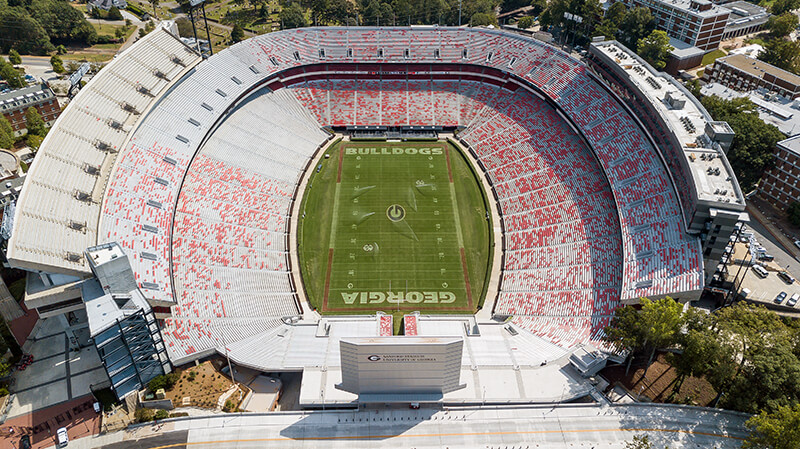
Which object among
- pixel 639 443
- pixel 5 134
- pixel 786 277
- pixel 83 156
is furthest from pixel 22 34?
pixel 786 277

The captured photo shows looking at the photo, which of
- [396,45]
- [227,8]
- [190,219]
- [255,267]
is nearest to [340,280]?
[255,267]

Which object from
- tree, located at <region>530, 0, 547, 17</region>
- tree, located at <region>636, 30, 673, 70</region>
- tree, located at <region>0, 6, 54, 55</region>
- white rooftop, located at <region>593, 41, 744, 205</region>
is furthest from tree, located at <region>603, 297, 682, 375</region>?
tree, located at <region>0, 6, 54, 55</region>

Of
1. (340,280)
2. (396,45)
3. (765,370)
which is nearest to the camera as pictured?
(765,370)

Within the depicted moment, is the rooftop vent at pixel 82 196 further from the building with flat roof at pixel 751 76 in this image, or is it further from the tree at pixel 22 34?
the building with flat roof at pixel 751 76

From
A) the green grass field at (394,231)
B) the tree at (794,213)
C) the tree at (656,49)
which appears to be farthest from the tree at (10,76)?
the tree at (794,213)

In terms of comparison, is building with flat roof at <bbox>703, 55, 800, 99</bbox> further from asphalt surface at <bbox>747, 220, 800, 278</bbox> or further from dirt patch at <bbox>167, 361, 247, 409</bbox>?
dirt patch at <bbox>167, 361, 247, 409</bbox>

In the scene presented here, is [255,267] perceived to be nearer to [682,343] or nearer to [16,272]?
[16,272]

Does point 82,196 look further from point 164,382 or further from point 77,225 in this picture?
point 164,382
